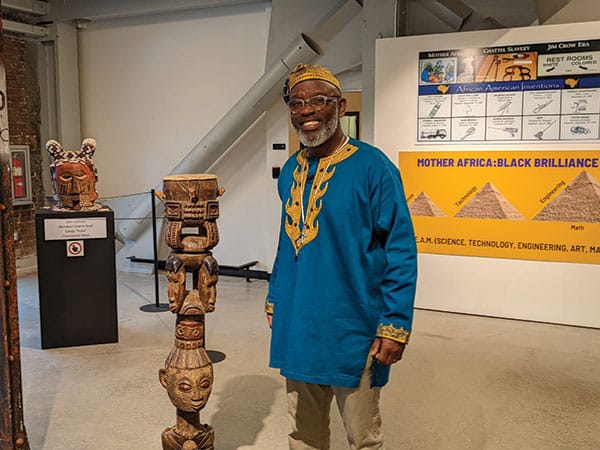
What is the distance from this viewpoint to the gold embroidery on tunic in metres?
2.10

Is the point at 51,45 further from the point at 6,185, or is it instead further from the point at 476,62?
the point at 6,185

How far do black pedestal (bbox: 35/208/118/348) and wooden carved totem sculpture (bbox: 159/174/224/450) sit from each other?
2.20 m

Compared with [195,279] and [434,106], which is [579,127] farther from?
[195,279]

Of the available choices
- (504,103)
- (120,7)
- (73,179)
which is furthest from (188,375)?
(120,7)

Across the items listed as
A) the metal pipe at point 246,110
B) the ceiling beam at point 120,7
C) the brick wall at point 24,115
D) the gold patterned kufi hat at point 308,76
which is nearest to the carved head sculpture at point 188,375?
the gold patterned kufi hat at point 308,76

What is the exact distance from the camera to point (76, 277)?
4.41m

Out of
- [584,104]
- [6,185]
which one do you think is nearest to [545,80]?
[584,104]

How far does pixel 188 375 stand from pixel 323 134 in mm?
1054

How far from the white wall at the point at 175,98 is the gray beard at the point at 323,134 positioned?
186 inches

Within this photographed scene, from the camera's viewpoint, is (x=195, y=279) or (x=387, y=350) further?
(x=195, y=279)

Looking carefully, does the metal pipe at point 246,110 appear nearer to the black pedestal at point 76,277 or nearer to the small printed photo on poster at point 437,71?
the small printed photo on poster at point 437,71

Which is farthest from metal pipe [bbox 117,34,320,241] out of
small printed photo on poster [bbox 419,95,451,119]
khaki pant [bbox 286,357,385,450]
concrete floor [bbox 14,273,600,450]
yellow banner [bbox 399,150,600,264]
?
khaki pant [bbox 286,357,385,450]

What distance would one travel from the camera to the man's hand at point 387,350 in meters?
1.98

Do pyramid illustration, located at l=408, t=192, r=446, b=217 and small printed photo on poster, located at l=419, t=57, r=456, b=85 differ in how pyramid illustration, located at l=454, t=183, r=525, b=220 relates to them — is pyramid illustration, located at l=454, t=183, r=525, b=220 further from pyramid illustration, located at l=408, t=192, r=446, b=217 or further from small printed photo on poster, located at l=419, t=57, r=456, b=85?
small printed photo on poster, located at l=419, t=57, r=456, b=85
